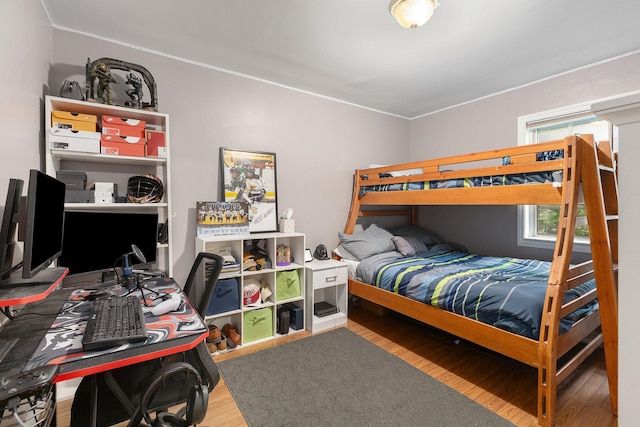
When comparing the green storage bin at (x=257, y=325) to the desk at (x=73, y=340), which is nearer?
the desk at (x=73, y=340)

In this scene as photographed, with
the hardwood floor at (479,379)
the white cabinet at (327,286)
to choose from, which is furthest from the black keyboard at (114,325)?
the white cabinet at (327,286)

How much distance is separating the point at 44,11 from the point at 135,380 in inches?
89.9

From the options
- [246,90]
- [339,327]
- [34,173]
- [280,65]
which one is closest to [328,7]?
[280,65]

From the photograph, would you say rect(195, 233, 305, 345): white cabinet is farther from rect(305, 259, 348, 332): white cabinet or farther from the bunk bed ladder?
the bunk bed ladder

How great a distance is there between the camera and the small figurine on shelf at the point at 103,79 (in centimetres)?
202

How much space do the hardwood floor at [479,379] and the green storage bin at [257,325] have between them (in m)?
0.08

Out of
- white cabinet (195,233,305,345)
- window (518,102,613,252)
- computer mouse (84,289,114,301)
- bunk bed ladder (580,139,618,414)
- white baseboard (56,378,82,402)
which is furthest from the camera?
window (518,102,613,252)

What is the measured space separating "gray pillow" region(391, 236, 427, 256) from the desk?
8.02ft

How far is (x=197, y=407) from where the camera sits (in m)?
0.90

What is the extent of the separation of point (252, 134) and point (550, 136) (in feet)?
9.77

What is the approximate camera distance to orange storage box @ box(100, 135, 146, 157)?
2029 mm

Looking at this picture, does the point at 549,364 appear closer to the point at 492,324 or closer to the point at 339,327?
the point at 492,324

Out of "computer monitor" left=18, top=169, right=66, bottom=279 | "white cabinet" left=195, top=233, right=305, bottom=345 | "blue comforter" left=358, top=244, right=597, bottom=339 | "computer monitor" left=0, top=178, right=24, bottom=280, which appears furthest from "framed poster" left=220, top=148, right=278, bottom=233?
"computer monitor" left=0, top=178, right=24, bottom=280

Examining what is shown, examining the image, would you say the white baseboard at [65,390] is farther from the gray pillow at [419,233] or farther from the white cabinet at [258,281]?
the gray pillow at [419,233]
